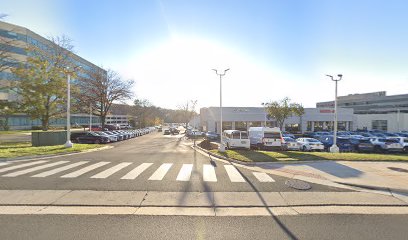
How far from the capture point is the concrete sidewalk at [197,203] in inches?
263

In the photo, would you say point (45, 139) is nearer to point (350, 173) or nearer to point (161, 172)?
point (161, 172)

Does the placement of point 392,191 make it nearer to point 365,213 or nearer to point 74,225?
point 365,213

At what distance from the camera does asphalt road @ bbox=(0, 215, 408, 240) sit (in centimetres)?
522

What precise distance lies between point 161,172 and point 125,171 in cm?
164

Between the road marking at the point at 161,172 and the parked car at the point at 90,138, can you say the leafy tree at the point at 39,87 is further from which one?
the road marking at the point at 161,172

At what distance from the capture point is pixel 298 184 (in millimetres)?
9367

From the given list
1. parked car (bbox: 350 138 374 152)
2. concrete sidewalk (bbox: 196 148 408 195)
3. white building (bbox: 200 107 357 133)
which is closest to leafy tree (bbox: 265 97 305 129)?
white building (bbox: 200 107 357 133)

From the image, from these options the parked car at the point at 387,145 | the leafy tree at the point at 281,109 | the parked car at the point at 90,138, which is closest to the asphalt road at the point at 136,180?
the parked car at the point at 90,138

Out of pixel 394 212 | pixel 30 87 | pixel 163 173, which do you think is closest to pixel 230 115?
pixel 30 87

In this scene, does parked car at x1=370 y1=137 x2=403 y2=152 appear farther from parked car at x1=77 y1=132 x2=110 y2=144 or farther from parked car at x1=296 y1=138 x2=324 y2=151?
parked car at x1=77 y1=132 x2=110 y2=144

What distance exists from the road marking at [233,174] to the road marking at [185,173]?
5.74 feet

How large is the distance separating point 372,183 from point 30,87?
1138 inches

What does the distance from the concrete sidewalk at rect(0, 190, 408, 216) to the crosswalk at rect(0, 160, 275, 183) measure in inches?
74.3

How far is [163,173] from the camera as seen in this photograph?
1089 centimetres
